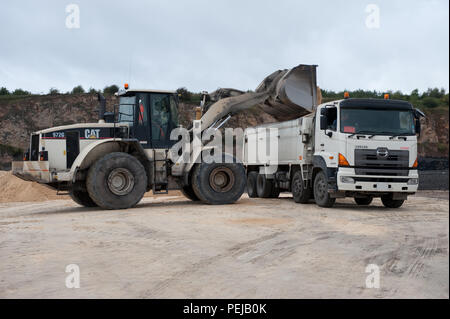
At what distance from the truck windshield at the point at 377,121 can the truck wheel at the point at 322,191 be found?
5.70 feet

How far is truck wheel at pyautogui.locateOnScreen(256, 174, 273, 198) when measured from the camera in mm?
20016

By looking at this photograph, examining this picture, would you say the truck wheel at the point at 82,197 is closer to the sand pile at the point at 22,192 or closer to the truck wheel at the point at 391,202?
the sand pile at the point at 22,192

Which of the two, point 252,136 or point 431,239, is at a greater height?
point 252,136

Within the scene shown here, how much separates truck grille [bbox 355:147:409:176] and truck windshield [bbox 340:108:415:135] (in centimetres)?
56

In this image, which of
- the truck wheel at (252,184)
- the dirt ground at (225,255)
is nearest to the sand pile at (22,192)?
the truck wheel at (252,184)

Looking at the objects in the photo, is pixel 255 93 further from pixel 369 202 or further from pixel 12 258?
pixel 12 258

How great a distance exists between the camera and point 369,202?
57.1 feet

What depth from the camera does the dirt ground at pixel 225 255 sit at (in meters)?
5.99

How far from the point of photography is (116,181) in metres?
15.1

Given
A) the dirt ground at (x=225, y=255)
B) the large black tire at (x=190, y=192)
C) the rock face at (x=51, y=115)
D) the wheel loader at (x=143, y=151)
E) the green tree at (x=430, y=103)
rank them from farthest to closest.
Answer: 1. the green tree at (x=430, y=103)
2. the rock face at (x=51, y=115)
3. the large black tire at (x=190, y=192)
4. the wheel loader at (x=143, y=151)
5. the dirt ground at (x=225, y=255)

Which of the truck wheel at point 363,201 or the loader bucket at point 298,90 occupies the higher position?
the loader bucket at point 298,90

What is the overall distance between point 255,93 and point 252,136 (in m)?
3.64
